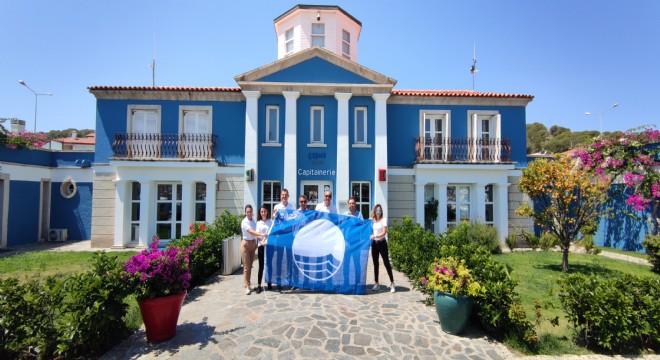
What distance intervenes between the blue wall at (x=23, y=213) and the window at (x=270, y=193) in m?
12.6

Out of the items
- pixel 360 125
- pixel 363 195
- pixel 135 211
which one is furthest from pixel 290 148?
pixel 135 211

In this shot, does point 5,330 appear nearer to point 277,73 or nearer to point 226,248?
point 226,248

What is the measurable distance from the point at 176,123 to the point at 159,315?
35.0ft

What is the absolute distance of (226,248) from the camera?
8.40 metres

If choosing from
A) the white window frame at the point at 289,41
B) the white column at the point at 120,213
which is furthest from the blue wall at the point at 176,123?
the white window frame at the point at 289,41

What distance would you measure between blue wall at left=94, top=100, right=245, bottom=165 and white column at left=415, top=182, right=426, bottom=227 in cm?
805

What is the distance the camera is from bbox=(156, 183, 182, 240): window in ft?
43.4

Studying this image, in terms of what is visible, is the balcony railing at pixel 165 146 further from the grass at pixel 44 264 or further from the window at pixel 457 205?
the window at pixel 457 205

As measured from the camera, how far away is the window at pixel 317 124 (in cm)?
1320

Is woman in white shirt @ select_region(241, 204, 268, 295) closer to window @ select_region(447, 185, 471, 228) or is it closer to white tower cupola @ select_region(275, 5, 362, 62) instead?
window @ select_region(447, 185, 471, 228)

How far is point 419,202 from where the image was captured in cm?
1338

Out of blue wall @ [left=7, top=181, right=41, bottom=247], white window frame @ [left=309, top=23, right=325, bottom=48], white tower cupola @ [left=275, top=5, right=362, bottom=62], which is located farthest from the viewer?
white window frame @ [left=309, top=23, right=325, bottom=48]

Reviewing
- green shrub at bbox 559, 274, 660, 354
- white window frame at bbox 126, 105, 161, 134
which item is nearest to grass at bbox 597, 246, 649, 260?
green shrub at bbox 559, 274, 660, 354

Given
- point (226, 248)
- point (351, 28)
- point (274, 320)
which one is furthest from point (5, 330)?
point (351, 28)
